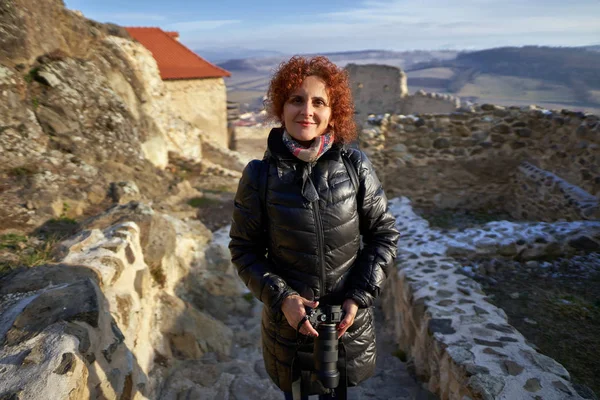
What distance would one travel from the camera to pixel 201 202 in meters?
9.62

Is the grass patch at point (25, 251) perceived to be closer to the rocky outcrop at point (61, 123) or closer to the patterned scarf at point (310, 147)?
the rocky outcrop at point (61, 123)

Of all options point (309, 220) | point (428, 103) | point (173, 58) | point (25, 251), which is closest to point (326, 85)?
point (309, 220)

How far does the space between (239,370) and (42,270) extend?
6.59 feet

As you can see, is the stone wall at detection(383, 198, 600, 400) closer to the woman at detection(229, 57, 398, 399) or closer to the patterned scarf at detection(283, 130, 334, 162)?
the woman at detection(229, 57, 398, 399)

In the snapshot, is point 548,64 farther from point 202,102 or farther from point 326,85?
point 326,85

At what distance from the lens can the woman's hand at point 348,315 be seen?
5.99ft

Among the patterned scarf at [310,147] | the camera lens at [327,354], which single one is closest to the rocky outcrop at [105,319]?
the camera lens at [327,354]

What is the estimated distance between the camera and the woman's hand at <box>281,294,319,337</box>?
174 cm

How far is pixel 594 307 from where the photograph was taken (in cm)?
323

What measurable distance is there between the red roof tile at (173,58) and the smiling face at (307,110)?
57.8 feet

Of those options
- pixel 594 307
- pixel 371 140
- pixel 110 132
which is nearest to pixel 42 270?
pixel 594 307

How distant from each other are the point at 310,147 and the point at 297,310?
2.80 feet

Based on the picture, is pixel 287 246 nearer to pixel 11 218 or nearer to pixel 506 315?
pixel 506 315

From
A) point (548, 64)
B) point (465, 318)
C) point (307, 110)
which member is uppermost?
point (548, 64)
